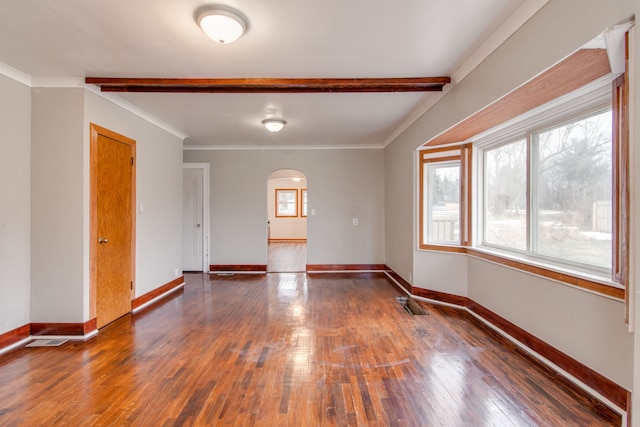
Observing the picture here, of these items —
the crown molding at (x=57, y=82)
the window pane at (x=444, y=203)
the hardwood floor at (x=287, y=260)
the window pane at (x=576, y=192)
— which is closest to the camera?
the window pane at (x=576, y=192)

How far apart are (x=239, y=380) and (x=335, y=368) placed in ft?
2.39

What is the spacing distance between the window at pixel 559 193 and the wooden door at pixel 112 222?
4326 mm

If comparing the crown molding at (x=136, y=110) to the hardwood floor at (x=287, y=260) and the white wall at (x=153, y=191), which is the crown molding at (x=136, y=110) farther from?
the hardwood floor at (x=287, y=260)

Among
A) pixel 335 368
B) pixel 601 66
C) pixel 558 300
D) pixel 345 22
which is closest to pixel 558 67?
pixel 601 66

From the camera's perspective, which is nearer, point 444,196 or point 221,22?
point 221,22

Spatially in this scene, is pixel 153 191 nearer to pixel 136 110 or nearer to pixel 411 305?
pixel 136 110

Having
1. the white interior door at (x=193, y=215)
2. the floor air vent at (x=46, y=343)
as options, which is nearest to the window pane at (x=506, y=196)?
the floor air vent at (x=46, y=343)

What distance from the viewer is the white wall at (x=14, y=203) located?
2.76m

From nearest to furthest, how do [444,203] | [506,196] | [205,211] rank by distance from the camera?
[506,196], [444,203], [205,211]

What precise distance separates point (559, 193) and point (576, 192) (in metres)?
0.18

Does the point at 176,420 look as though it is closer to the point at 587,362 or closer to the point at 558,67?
the point at 587,362

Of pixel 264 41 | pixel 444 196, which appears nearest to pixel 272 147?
pixel 444 196

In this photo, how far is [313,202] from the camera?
6.19m

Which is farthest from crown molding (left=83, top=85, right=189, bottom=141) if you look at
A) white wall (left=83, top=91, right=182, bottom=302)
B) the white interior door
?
the white interior door
